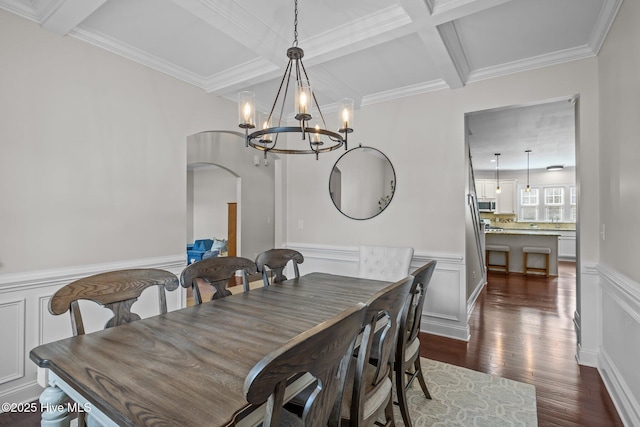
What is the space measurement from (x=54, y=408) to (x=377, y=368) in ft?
3.99

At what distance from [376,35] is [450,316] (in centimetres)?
275

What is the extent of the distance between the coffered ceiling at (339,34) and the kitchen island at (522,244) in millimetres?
4754

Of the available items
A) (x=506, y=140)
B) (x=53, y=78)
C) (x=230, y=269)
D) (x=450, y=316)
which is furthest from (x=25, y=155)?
(x=506, y=140)

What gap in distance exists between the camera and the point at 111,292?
1.62 metres

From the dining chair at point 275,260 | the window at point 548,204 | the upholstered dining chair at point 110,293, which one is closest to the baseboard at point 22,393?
the upholstered dining chair at point 110,293

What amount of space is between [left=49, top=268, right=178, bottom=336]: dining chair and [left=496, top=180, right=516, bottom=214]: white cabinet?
34.7 feet

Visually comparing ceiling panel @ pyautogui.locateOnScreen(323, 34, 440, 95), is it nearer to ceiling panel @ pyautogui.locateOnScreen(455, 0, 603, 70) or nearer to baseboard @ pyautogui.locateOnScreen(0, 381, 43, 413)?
ceiling panel @ pyautogui.locateOnScreen(455, 0, 603, 70)

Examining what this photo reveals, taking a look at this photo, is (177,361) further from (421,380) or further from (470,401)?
(470,401)

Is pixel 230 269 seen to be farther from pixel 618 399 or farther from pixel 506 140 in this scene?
pixel 506 140

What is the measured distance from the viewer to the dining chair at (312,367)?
704mm

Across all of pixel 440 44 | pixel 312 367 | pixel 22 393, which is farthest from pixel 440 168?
pixel 22 393

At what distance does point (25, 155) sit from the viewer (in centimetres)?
218

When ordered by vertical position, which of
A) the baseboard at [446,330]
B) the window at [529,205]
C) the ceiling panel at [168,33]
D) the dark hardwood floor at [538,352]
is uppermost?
the ceiling panel at [168,33]

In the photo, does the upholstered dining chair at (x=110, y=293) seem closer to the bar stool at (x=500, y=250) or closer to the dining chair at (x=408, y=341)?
the dining chair at (x=408, y=341)
